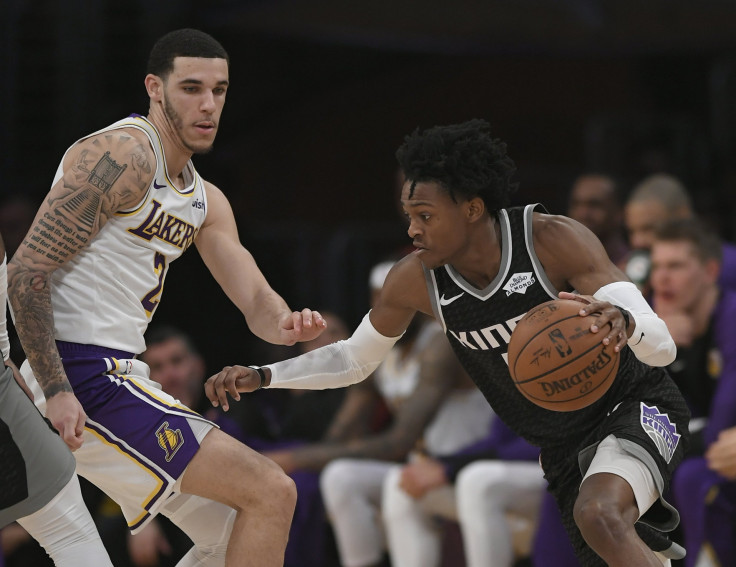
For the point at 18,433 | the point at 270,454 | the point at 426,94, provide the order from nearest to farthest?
the point at 18,433 < the point at 270,454 < the point at 426,94

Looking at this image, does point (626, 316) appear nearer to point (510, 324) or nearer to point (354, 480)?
point (510, 324)

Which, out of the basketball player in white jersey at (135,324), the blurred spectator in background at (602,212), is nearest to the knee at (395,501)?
the blurred spectator in background at (602,212)

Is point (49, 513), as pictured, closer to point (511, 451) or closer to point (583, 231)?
point (583, 231)

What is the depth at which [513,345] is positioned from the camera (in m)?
3.96

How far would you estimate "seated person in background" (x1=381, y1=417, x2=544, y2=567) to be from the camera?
20.6ft

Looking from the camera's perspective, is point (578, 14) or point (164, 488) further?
point (578, 14)

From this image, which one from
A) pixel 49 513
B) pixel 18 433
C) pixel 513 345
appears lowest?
pixel 49 513

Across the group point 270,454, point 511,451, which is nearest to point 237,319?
point 270,454

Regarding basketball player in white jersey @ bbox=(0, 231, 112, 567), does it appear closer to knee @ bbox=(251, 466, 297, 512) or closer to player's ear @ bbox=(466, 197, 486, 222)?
knee @ bbox=(251, 466, 297, 512)

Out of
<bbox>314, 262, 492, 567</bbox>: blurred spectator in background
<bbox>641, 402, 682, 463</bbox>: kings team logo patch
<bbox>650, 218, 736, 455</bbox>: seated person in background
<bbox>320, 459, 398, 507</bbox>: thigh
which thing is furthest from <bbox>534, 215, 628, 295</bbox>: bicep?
<bbox>320, 459, 398, 507</bbox>: thigh

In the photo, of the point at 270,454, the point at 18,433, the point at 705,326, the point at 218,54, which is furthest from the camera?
the point at 270,454

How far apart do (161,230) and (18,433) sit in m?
0.89

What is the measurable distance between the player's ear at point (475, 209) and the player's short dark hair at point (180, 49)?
101 centimetres

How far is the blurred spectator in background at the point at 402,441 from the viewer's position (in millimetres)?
6672
